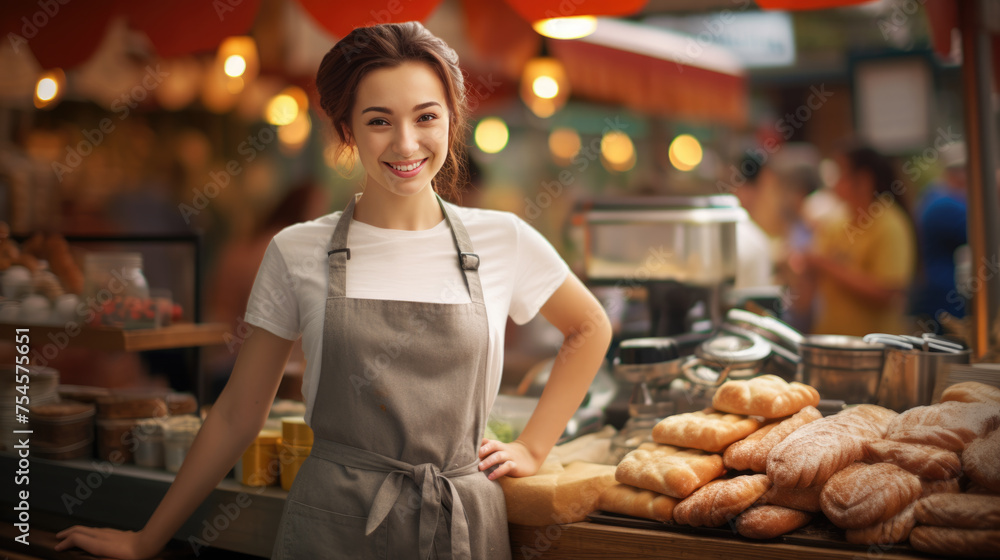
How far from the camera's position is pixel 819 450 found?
1398mm

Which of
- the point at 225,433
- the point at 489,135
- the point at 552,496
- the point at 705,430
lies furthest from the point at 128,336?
the point at 489,135

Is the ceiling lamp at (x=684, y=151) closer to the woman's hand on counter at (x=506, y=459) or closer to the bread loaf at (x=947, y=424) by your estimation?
the bread loaf at (x=947, y=424)

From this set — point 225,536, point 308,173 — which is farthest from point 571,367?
point 308,173

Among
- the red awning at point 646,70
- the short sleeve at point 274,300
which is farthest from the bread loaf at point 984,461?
the red awning at point 646,70

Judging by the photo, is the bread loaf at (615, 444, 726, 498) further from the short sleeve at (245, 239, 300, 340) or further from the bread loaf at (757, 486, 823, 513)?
the short sleeve at (245, 239, 300, 340)

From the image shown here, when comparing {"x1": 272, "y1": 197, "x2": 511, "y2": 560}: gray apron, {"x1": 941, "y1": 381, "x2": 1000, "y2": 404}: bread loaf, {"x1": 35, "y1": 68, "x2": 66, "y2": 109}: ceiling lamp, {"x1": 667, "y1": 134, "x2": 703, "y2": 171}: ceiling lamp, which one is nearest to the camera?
{"x1": 272, "y1": 197, "x2": 511, "y2": 560}: gray apron

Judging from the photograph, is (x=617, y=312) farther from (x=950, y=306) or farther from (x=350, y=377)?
(x=950, y=306)

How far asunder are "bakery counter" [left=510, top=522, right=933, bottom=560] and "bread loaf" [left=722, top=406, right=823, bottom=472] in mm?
155

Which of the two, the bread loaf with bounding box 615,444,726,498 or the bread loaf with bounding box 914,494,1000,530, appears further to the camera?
the bread loaf with bounding box 615,444,726,498

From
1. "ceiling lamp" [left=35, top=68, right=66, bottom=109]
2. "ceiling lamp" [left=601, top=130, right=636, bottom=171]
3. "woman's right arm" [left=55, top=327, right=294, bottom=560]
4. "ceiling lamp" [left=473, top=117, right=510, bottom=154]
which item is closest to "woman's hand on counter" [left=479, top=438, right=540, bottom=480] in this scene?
"woman's right arm" [left=55, top=327, right=294, bottom=560]

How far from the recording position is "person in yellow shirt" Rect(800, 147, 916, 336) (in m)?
3.78

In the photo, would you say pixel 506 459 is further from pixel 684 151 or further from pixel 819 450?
pixel 684 151

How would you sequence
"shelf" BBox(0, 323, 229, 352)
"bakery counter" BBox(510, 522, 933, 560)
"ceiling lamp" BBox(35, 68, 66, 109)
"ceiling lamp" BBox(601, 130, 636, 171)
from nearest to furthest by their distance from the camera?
1. "bakery counter" BBox(510, 522, 933, 560)
2. "shelf" BBox(0, 323, 229, 352)
3. "ceiling lamp" BBox(35, 68, 66, 109)
4. "ceiling lamp" BBox(601, 130, 636, 171)

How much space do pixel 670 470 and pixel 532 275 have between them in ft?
1.73
